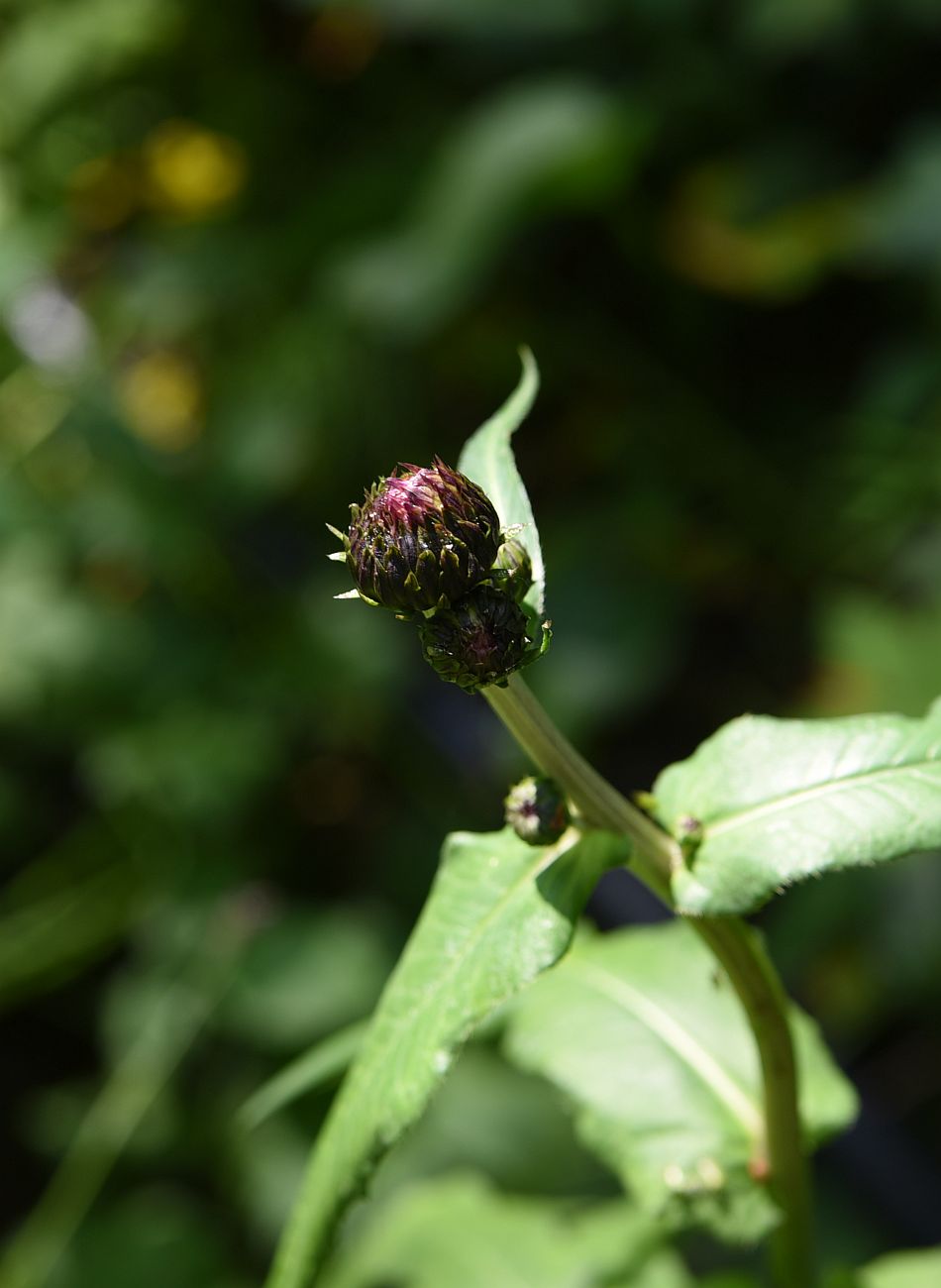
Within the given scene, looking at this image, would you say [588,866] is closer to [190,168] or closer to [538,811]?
[538,811]

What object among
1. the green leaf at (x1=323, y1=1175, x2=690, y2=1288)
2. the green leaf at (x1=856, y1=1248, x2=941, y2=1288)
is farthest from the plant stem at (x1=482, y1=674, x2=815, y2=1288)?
the green leaf at (x1=323, y1=1175, x2=690, y2=1288)

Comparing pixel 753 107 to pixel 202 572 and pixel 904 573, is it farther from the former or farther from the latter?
pixel 202 572

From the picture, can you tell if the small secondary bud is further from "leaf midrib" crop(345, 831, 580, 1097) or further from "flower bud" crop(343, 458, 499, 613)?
"flower bud" crop(343, 458, 499, 613)

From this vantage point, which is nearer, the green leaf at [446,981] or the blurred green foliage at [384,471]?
the green leaf at [446,981]

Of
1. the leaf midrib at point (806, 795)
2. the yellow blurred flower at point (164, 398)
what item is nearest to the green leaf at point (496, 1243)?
the leaf midrib at point (806, 795)

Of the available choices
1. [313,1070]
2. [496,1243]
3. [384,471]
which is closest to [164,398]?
[384,471]

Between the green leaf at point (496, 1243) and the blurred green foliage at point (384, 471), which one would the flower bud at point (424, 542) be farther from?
the blurred green foliage at point (384, 471)

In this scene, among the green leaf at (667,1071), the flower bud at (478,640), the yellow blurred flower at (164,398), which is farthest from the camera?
the yellow blurred flower at (164,398)

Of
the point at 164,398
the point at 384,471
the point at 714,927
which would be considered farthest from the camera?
the point at 164,398
